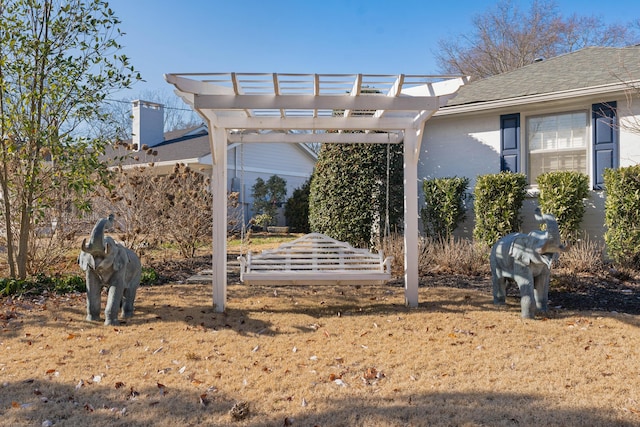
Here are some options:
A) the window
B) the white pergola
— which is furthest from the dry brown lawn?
the window

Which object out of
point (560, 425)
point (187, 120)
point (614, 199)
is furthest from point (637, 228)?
point (187, 120)

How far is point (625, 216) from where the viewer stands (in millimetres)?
8148

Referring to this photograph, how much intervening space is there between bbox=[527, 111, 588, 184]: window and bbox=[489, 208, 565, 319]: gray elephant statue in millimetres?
4724

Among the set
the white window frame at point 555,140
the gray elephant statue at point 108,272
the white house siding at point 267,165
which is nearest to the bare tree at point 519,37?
the white house siding at point 267,165

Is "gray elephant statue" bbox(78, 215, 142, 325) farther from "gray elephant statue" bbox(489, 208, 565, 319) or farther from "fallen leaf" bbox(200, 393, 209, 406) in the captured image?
"gray elephant statue" bbox(489, 208, 565, 319)

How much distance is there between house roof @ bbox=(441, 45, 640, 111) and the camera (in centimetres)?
941

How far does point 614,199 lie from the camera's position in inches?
326

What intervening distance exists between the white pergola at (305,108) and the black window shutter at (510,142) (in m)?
4.48

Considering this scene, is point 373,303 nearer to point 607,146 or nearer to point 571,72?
point 607,146

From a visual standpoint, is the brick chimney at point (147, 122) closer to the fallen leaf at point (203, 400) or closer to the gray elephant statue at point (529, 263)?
the gray elephant statue at point (529, 263)

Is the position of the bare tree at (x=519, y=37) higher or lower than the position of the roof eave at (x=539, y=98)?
higher

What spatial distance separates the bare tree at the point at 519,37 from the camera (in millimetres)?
24547

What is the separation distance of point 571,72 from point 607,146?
7.78 ft

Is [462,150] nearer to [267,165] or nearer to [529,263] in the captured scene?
[529,263]
